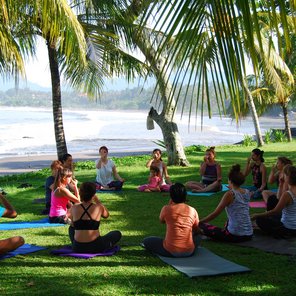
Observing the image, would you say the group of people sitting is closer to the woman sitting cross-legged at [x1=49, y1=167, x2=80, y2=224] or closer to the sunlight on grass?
the woman sitting cross-legged at [x1=49, y1=167, x2=80, y2=224]

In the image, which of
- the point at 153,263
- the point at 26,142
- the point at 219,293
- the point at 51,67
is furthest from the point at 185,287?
the point at 26,142

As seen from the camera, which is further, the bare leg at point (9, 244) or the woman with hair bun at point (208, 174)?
the woman with hair bun at point (208, 174)

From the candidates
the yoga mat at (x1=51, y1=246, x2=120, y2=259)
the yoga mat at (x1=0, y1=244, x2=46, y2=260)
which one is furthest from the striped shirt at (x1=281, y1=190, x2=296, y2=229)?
the yoga mat at (x1=0, y1=244, x2=46, y2=260)

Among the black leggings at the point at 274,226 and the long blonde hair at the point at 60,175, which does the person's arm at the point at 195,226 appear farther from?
the long blonde hair at the point at 60,175

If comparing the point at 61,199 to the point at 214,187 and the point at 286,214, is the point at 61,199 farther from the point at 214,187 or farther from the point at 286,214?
the point at 214,187

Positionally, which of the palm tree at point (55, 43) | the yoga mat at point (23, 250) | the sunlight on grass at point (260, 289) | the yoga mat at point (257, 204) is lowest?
the yoga mat at point (257, 204)

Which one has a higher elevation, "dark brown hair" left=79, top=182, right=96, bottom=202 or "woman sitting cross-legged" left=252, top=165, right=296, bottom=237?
"dark brown hair" left=79, top=182, right=96, bottom=202

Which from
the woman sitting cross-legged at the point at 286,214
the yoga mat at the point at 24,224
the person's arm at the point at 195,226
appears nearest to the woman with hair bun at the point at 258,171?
the woman sitting cross-legged at the point at 286,214

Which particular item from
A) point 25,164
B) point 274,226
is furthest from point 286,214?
point 25,164

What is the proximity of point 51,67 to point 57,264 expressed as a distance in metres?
8.43

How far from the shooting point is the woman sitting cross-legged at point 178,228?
17.3 ft

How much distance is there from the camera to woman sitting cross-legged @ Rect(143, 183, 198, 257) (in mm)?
5285

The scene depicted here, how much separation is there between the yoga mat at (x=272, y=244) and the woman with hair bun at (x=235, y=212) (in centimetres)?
12

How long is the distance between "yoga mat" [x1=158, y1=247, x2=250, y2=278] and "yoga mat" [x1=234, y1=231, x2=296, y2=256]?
0.67 meters
